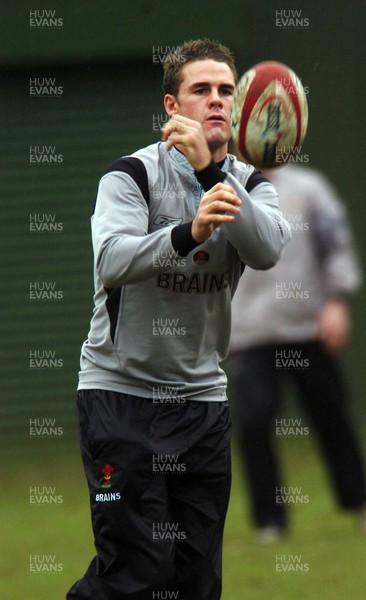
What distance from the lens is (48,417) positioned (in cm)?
1148

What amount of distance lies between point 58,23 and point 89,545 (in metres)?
4.89

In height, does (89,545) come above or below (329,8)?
below

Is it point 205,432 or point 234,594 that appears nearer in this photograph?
point 205,432

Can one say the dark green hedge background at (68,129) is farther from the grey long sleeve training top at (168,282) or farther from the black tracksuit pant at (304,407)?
the grey long sleeve training top at (168,282)

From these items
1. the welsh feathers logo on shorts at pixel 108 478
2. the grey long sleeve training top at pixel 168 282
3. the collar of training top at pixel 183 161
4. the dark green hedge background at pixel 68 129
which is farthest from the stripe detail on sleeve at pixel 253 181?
the dark green hedge background at pixel 68 129

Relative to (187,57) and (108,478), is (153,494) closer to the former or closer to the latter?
(108,478)

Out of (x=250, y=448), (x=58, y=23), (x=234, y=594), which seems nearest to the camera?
(x=234, y=594)

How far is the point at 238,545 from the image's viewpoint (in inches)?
309

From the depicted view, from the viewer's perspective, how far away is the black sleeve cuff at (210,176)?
4.83 m

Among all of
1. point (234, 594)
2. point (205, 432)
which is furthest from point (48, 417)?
point (205, 432)

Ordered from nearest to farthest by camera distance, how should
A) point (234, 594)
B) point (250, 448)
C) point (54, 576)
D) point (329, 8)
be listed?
point (234, 594) < point (54, 576) < point (250, 448) < point (329, 8)

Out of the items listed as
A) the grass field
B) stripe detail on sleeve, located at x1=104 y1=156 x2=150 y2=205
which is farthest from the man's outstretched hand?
the grass field

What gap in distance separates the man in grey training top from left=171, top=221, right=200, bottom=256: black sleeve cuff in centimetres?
11

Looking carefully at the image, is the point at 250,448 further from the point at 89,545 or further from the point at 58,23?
the point at 58,23
